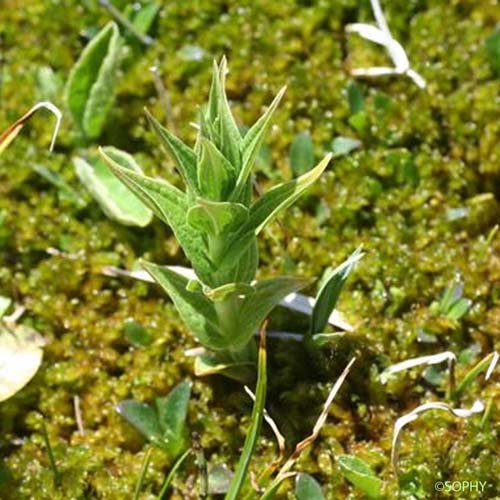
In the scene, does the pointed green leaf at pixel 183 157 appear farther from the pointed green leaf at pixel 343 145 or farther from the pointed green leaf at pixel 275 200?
the pointed green leaf at pixel 343 145

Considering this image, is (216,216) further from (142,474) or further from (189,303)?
(142,474)

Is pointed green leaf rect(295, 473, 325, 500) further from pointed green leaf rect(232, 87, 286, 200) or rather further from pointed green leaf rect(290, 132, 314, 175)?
pointed green leaf rect(290, 132, 314, 175)

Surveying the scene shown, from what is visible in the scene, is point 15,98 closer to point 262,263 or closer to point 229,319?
point 262,263

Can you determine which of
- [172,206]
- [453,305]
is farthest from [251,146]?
[453,305]

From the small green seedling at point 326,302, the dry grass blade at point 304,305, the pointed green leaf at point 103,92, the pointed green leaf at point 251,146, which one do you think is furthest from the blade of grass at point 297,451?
the pointed green leaf at point 103,92

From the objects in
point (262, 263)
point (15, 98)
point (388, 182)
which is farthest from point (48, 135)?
point (388, 182)

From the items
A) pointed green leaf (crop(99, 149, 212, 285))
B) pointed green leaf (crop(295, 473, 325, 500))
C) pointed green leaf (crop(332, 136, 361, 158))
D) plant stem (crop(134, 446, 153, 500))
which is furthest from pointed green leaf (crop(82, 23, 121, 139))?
pointed green leaf (crop(295, 473, 325, 500))
